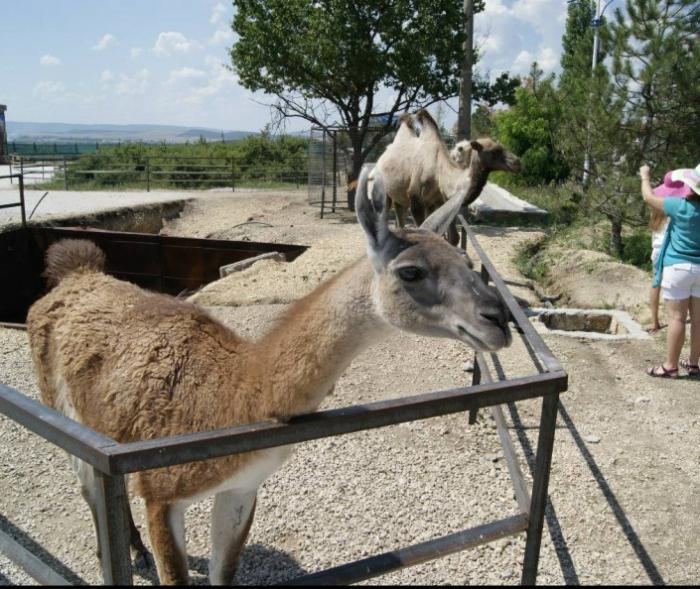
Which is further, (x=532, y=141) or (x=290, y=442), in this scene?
(x=532, y=141)

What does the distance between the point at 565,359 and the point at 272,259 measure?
5.80 m

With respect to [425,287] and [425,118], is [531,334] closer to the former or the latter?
[425,287]

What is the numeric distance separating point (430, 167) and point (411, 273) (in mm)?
8306

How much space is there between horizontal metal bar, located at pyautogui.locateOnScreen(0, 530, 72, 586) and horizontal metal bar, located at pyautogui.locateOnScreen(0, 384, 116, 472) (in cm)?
43

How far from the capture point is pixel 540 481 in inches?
101

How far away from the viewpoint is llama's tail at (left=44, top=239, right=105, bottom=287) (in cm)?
383

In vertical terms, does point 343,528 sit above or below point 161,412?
below

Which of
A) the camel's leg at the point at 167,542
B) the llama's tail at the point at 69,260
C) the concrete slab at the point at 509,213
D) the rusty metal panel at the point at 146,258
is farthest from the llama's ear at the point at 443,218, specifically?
the concrete slab at the point at 509,213

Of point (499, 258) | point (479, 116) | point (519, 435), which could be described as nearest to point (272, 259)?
point (499, 258)

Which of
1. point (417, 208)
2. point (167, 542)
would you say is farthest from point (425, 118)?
point (167, 542)

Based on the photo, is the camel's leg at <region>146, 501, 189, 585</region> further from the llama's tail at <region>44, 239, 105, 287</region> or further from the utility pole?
the utility pole

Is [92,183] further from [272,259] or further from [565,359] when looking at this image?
[565,359]

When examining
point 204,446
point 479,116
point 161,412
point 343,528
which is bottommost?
point 343,528

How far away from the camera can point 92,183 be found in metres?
26.6
